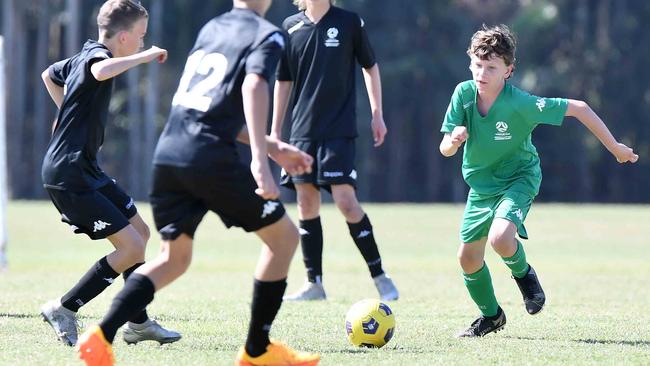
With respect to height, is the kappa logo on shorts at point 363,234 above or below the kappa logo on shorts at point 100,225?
below

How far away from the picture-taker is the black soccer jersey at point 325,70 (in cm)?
888

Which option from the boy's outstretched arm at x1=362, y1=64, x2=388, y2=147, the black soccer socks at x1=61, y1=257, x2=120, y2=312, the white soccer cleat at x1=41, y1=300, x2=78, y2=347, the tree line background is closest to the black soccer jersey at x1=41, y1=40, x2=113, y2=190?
the black soccer socks at x1=61, y1=257, x2=120, y2=312

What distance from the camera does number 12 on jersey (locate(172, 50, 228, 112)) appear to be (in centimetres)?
528

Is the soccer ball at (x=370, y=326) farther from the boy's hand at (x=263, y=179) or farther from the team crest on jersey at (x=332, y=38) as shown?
the team crest on jersey at (x=332, y=38)

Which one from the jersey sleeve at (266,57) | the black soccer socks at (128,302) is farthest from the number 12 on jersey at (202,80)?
the black soccer socks at (128,302)

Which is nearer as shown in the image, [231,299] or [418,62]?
[231,299]

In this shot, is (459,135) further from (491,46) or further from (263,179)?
(263,179)

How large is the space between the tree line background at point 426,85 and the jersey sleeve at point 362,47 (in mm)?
35177

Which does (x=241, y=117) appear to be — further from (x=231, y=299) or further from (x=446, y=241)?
(x=446, y=241)

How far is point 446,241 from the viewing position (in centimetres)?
2042

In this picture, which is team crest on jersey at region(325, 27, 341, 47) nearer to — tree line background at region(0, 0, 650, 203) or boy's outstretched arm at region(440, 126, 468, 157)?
boy's outstretched arm at region(440, 126, 468, 157)

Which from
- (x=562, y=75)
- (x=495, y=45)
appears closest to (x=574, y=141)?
(x=562, y=75)

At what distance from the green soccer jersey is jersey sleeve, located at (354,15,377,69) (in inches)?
71.0

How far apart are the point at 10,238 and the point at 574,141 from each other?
30632mm
